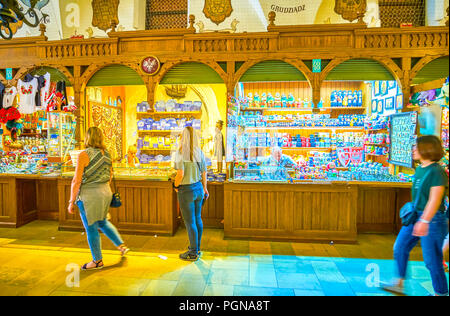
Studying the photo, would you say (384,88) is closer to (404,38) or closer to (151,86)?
(404,38)

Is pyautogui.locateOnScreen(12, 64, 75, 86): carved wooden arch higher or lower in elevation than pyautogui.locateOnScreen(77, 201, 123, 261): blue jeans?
higher

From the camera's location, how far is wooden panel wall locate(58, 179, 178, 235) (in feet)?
14.6

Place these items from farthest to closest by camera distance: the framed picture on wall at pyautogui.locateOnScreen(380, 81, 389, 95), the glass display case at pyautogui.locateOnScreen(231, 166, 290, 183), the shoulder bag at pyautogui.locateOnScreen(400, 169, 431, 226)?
1. the framed picture on wall at pyautogui.locateOnScreen(380, 81, 389, 95)
2. the glass display case at pyautogui.locateOnScreen(231, 166, 290, 183)
3. the shoulder bag at pyautogui.locateOnScreen(400, 169, 431, 226)

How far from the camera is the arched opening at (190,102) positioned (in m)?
4.82

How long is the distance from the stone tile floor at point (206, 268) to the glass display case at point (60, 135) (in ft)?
5.32

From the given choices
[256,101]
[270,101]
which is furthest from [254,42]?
[270,101]

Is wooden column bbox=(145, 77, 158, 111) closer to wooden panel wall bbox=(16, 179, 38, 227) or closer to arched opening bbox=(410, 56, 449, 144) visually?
wooden panel wall bbox=(16, 179, 38, 227)

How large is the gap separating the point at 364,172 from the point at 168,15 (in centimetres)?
511

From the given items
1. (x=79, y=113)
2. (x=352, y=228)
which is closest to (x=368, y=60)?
(x=352, y=228)

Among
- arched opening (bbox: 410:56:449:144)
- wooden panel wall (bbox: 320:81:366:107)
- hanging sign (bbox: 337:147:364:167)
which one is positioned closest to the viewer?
arched opening (bbox: 410:56:449:144)

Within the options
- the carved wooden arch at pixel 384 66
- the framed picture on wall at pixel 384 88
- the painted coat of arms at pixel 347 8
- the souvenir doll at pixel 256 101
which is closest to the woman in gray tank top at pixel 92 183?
the carved wooden arch at pixel 384 66

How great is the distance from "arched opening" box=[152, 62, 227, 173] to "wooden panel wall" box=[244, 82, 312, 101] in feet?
5.08

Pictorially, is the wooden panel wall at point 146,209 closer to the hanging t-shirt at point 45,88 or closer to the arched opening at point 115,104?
the arched opening at point 115,104

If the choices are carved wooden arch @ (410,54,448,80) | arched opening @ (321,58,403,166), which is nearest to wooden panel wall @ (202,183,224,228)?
arched opening @ (321,58,403,166)
